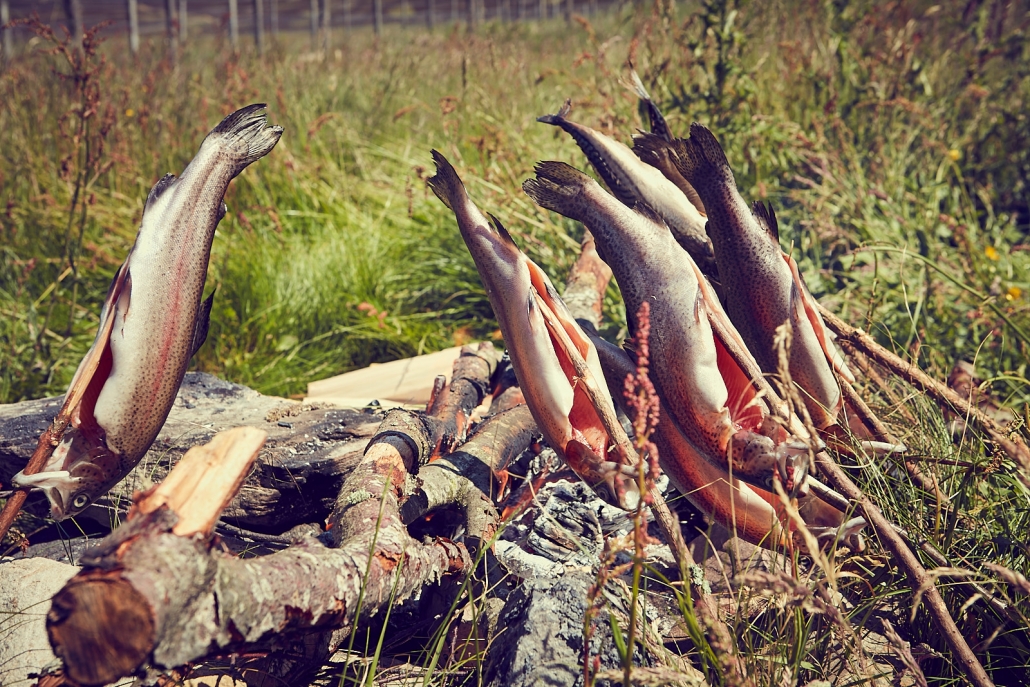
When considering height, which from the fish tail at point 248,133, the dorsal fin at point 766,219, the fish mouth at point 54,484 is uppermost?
the fish tail at point 248,133

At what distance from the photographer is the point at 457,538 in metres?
2.11

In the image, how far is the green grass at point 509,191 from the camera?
139 inches

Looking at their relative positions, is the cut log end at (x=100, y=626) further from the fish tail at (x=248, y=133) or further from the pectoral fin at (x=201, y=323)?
the fish tail at (x=248, y=133)

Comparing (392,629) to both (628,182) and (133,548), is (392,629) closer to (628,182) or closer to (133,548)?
(133,548)

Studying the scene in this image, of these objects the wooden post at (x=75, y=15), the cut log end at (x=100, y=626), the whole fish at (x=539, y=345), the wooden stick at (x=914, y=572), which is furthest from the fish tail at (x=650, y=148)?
the wooden post at (x=75, y=15)

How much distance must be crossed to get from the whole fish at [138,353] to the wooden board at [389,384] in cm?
135

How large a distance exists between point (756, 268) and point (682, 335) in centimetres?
31

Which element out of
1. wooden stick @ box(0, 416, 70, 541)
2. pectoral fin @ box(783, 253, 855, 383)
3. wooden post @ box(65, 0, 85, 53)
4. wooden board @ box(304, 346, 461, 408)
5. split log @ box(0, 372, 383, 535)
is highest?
wooden post @ box(65, 0, 85, 53)

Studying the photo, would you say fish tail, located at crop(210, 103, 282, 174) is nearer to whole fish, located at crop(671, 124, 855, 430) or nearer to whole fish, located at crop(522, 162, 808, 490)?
whole fish, located at crop(522, 162, 808, 490)

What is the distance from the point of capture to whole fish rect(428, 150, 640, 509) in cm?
173

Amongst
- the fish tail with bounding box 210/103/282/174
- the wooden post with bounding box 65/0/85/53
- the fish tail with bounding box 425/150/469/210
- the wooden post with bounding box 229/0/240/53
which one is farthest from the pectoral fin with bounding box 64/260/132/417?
the wooden post with bounding box 65/0/85/53

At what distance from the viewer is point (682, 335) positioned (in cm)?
175

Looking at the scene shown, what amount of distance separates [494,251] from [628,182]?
564 mm

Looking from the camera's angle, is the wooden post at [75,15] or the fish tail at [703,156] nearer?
the fish tail at [703,156]
